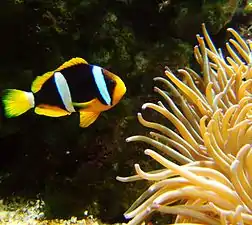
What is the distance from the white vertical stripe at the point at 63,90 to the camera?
2082mm

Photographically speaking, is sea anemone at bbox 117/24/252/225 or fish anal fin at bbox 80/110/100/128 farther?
fish anal fin at bbox 80/110/100/128

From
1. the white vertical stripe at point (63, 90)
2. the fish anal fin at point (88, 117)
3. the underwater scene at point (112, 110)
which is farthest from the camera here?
the underwater scene at point (112, 110)

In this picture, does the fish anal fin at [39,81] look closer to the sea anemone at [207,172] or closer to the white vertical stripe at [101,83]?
the white vertical stripe at [101,83]

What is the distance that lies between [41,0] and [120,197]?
1.38 meters

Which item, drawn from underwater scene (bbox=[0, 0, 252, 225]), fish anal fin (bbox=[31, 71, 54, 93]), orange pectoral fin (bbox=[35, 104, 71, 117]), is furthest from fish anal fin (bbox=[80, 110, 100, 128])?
fish anal fin (bbox=[31, 71, 54, 93])

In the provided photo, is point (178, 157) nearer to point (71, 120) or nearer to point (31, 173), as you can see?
point (71, 120)

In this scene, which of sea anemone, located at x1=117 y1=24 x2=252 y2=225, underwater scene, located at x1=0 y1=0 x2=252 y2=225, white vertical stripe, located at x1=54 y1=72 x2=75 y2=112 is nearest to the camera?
sea anemone, located at x1=117 y1=24 x2=252 y2=225

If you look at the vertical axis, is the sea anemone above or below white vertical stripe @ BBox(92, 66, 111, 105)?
below

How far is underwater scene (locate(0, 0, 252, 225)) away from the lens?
2.41m

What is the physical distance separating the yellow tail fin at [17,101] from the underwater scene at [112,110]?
0.5 inches

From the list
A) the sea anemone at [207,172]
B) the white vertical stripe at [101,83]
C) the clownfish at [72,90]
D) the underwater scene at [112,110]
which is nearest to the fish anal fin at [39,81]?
the clownfish at [72,90]

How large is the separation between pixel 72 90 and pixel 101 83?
15 cm

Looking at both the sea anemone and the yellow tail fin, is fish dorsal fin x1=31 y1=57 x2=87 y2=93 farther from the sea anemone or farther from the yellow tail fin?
the sea anemone

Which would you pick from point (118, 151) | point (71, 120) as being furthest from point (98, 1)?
point (118, 151)
